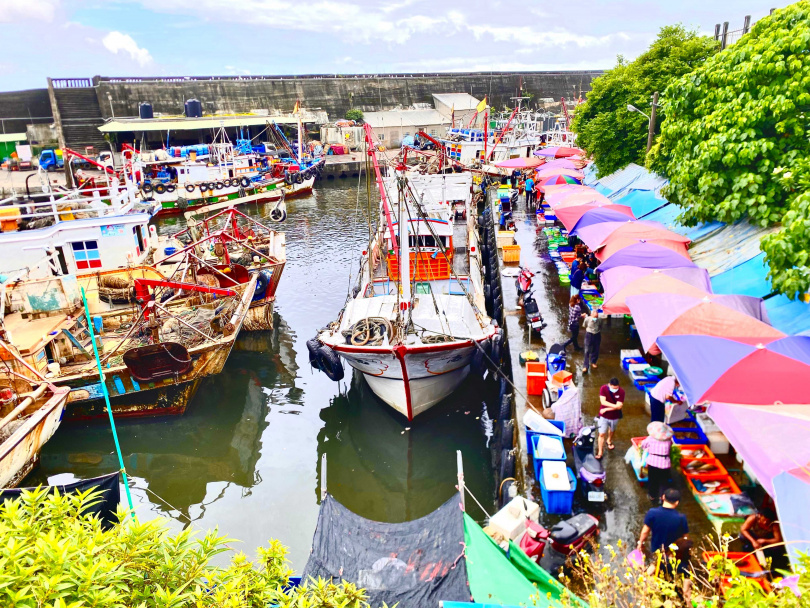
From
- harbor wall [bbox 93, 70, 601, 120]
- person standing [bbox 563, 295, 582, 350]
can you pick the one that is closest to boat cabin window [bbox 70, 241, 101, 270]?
person standing [bbox 563, 295, 582, 350]


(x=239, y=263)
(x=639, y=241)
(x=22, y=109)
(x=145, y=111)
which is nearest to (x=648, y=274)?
(x=639, y=241)

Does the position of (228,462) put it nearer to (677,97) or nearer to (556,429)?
(556,429)

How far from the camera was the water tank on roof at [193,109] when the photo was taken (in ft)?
169

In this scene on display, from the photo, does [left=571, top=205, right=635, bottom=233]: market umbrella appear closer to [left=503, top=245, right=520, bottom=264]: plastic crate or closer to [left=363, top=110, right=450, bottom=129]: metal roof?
[left=503, top=245, right=520, bottom=264]: plastic crate

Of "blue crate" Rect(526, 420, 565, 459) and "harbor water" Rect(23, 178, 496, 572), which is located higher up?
"blue crate" Rect(526, 420, 565, 459)

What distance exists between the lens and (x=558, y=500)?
24.1ft

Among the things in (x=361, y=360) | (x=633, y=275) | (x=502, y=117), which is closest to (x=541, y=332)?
(x=633, y=275)

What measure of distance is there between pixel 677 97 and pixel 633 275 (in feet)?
20.5

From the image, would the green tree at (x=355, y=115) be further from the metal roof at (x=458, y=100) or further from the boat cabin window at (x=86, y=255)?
the boat cabin window at (x=86, y=255)

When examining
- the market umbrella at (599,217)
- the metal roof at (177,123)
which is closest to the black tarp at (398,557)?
the market umbrella at (599,217)

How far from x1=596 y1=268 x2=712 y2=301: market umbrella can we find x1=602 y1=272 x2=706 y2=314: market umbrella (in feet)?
0.44

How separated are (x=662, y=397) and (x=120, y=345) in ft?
37.1

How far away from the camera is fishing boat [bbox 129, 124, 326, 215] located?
3753cm

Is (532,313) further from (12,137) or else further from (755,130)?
(12,137)
